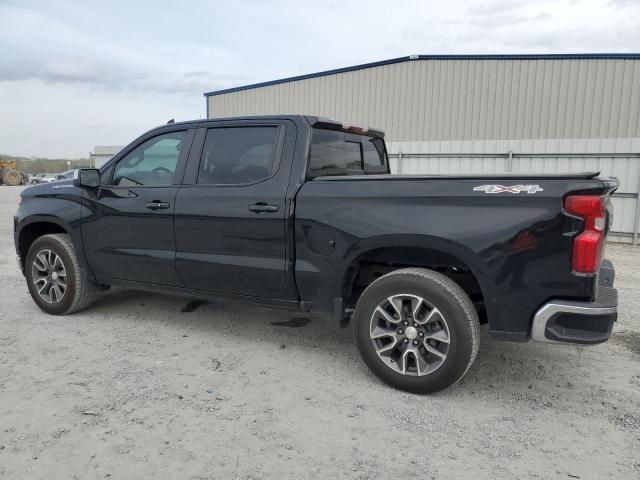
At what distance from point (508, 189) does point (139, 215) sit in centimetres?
296

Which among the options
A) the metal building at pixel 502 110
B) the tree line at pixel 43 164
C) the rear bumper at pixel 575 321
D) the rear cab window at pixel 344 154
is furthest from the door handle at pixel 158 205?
the tree line at pixel 43 164

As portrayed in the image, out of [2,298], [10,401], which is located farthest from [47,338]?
[2,298]

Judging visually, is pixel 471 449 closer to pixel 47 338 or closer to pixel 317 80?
pixel 47 338

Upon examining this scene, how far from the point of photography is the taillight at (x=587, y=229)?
9.09 ft

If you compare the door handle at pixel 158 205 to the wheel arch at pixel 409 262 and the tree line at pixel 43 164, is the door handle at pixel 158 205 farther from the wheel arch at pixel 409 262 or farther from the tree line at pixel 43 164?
the tree line at pixel 43 164

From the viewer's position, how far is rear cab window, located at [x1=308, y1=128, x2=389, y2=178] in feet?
12.8

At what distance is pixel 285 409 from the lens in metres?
3.11

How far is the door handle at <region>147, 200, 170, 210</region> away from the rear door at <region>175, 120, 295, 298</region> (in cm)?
12

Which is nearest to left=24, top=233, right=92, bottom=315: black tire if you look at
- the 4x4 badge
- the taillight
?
the 4x4 badge

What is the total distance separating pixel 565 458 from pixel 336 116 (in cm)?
1474

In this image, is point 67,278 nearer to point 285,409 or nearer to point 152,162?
point 152,162

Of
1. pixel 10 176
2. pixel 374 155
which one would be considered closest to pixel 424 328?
pixel 374 155

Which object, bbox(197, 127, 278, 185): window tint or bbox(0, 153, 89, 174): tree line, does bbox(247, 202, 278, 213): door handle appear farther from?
bbox(0, 153, 89, 174): tree line

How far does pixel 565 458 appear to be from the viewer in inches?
102
